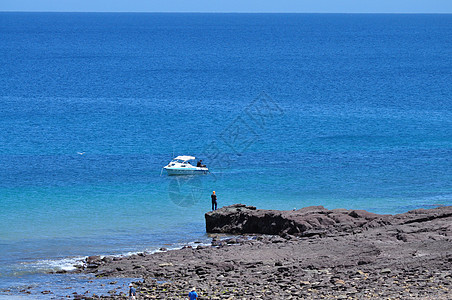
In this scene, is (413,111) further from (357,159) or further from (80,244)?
(80,244)

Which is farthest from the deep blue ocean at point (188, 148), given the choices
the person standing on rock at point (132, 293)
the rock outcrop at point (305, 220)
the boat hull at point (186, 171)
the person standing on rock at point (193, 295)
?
the person standing on rock at point (193, 295)

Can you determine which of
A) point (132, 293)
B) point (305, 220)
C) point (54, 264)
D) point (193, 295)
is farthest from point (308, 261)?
point (54, 264)

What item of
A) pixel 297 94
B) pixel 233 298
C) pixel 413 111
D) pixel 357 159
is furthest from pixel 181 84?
pixel 233 298

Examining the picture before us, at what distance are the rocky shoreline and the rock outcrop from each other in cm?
5

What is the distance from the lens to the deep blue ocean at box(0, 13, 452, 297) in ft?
129

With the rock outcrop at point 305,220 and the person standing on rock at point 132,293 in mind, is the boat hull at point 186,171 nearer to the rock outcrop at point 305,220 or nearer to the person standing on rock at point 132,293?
the rock outcrop at point 305,220

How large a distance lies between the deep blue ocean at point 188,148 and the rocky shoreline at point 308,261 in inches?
112

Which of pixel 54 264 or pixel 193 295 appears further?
pixel 54 264

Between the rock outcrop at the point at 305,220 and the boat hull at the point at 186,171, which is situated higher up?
the boat hull at the point at 186,171

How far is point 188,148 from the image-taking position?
62.8m

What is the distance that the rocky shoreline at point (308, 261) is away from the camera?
80.3ft

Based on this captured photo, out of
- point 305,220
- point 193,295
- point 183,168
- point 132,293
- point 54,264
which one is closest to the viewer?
point 193,295

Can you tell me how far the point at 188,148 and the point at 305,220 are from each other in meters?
29.4

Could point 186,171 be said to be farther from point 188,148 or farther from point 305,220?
point 305,220
